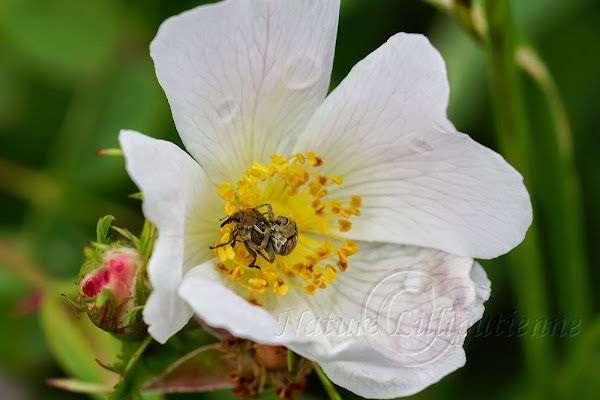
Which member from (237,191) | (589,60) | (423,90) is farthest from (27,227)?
(589,60)

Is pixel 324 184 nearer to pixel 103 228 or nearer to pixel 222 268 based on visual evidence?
pixel 222 268

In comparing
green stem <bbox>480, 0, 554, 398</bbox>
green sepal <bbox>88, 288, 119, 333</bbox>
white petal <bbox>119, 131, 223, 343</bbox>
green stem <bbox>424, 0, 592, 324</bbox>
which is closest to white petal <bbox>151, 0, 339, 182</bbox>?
white petal <bbox>119, 131, 223, 343</bbox>

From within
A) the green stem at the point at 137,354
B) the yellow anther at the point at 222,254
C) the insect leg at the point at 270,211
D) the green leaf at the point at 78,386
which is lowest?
the green leaf at the point at 78,386

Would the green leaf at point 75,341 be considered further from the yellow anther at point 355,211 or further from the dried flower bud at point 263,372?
the yellow anther at point 355,211

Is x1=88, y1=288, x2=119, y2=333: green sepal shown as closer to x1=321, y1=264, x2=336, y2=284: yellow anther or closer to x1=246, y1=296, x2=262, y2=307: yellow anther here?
x1=246, y1=296, x2=262, y2=307: yellow anther

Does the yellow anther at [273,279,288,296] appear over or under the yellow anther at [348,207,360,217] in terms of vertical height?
under

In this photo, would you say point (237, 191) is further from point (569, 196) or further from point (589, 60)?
point (589, 60)

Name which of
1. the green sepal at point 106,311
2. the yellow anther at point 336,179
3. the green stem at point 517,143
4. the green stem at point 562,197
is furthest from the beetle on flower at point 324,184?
→ the green stem at point 562,197

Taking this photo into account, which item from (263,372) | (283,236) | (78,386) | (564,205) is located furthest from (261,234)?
(564,205)
